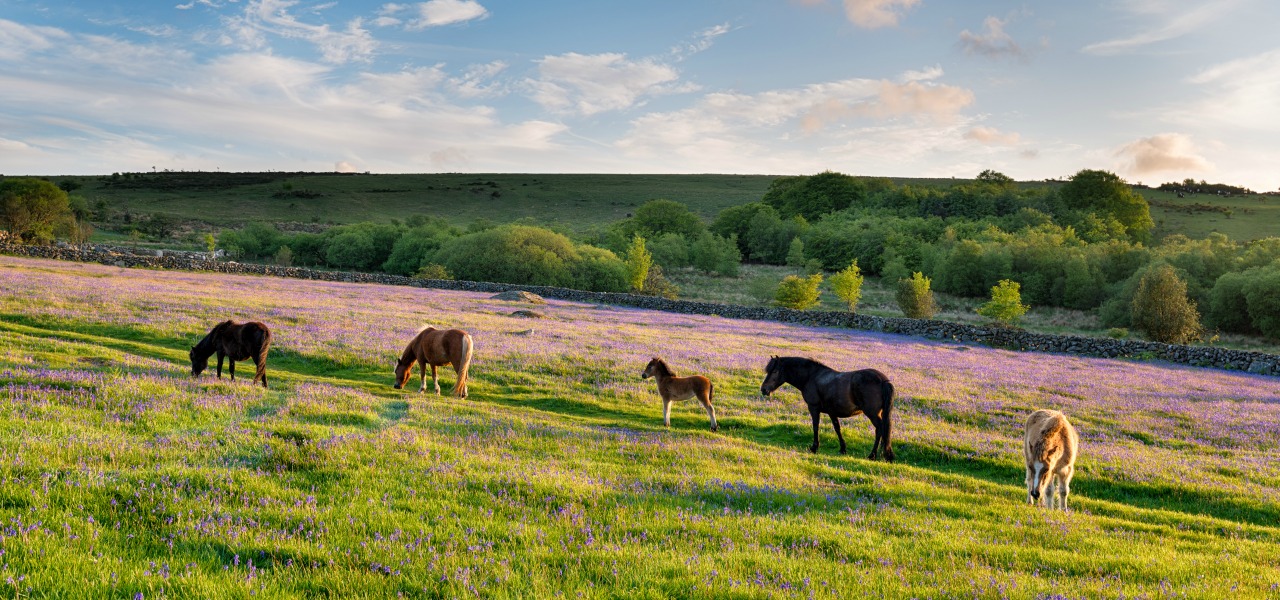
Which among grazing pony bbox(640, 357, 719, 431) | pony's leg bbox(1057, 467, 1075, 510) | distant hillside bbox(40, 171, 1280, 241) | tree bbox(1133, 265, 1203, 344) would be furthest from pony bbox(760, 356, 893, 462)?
distant hillside bbox(40, 171, 1280, 241)

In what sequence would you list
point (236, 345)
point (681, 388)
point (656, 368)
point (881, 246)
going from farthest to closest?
1. point (881, 246)
2. point (656, 368)
3. point (681, 388)
4. point (236, 345)

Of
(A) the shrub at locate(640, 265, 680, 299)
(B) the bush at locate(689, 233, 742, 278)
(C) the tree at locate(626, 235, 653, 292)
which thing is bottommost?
(A) the shrub at locate(640, 265, 680, 299)

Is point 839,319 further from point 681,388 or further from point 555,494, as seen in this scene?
point 555,494

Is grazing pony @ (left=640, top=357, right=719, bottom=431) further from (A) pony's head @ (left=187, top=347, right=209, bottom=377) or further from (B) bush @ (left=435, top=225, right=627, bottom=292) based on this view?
(B) bush @ (left=435, top=225, right=627, bottom=292)

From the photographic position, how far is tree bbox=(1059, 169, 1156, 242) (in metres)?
115

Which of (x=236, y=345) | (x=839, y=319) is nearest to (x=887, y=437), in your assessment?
(x=236, y=345)

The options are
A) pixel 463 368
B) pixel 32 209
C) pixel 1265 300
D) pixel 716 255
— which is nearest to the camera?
pixel 463 368

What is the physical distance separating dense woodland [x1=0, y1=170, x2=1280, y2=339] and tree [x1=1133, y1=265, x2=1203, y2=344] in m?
0.57

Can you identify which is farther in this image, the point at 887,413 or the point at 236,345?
the point at 236,345

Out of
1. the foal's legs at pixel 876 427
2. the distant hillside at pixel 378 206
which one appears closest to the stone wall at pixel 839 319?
the foal's legs at pixel 876 427

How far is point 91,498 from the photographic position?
20.1 feet

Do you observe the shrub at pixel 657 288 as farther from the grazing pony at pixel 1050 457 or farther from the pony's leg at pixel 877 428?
the grazing pony at pixel 1050 457

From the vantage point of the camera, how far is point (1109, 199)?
11700 centimetres

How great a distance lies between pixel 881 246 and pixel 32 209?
12561 cm
